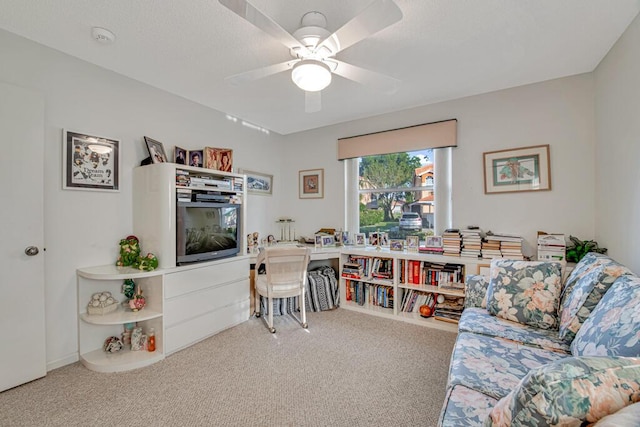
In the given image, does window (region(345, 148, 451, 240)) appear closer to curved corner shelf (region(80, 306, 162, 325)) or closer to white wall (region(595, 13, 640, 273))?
white wall (region(595, 13, 640, 273))

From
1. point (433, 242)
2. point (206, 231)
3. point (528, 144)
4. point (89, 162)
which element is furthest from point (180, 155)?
point (528, 144)

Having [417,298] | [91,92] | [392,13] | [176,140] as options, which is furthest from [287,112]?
[417,298]

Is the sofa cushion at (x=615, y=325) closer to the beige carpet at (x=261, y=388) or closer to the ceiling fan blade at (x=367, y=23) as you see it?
the beige carpet at (x=261, y=388)

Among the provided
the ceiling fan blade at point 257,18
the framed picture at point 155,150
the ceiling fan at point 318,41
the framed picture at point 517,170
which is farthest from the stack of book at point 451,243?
the framed picture at point 155,150

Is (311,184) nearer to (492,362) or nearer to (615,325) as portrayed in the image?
(492,362)

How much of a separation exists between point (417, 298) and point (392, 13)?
2739mm

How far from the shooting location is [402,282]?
3.15 m

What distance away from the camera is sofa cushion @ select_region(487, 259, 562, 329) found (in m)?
1.76

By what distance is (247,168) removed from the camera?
381 centimetres

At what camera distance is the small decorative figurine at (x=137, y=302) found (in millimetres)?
2349

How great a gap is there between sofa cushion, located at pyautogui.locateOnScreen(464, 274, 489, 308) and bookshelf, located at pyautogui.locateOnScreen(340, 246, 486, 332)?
48 cm

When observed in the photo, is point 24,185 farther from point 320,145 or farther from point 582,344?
point 582,344

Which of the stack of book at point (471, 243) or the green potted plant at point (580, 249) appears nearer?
the green potted plant at point (580, 249)

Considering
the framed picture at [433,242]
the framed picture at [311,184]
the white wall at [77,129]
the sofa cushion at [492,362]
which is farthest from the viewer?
the framed picture at [311,184]
